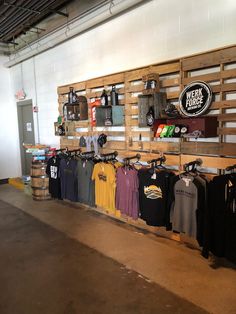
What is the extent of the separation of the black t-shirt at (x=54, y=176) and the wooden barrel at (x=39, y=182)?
0.25 m

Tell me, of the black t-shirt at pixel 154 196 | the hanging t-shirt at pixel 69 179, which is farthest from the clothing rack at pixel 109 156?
the black t-shirt at pixel 154 196

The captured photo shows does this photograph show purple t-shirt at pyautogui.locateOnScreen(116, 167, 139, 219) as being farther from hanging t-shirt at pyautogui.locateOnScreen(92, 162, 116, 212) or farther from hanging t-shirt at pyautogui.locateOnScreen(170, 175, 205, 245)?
hanging t-shirt at pyautogui.locateOnScreen(170, 175, 205, 245)

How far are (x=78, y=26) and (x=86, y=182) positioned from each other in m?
2.62

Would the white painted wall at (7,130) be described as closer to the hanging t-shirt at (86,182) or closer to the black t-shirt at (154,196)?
the hanging t-shirt at (86,182)

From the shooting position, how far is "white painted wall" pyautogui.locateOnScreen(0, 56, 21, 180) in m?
7.16

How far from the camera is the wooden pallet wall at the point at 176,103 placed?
2908 mm

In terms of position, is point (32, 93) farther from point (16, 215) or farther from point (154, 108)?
point (154, 108)

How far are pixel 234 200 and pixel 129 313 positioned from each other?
1.43 metres

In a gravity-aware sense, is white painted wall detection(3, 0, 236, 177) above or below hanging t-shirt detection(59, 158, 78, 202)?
above

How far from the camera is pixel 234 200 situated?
8.68ft

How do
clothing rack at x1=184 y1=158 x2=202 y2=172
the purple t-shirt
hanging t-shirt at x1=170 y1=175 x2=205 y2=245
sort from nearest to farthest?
hanging t-shirt at x1=170 y1=175 x2=205 y2=245 < clothing rack at x1=184 y1=158 x2=202 y2=172 < the purple t-shirt

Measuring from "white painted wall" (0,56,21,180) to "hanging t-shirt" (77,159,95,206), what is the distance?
12.0ft

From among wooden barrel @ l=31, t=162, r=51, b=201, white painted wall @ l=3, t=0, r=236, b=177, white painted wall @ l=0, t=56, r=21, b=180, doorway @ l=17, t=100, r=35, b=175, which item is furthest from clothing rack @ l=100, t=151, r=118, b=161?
white painted wall @ l=0, t=56, r=21, b=180

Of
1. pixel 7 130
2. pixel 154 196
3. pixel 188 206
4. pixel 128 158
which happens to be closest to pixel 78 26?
pixel 128 158
